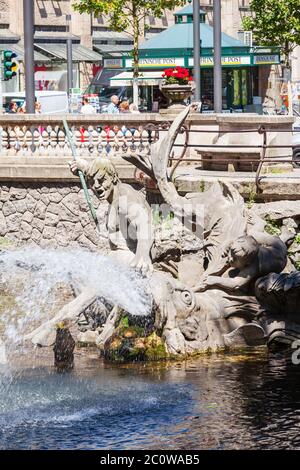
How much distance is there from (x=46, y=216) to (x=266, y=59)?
31062mm

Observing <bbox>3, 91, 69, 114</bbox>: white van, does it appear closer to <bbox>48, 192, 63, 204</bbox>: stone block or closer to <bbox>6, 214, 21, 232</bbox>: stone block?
<bbox>6, 214, 21, 232</bbox>: stone block

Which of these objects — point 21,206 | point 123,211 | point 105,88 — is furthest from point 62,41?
point 123,211

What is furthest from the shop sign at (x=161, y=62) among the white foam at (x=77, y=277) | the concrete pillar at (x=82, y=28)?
the white foam at (x=77, y=277)

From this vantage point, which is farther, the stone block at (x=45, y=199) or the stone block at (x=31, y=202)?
the stone block at (x=31, y=202)

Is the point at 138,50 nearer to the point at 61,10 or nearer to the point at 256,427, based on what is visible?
the point at 61,10

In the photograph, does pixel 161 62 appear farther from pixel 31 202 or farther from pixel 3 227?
pixel 31 202

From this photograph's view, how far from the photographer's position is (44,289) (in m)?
16.4

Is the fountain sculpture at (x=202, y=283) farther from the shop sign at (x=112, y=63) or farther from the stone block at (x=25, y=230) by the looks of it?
the shop sign at (x=112, y=63)

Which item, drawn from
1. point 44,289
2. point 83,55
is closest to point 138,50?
point 83,55

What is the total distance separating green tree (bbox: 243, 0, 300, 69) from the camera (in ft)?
187

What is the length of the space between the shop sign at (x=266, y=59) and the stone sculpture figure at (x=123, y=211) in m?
36.8

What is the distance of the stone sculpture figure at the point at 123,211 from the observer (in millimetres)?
16266

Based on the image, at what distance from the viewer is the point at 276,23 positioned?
5838 centimetres
